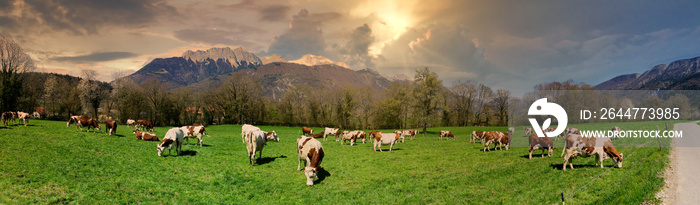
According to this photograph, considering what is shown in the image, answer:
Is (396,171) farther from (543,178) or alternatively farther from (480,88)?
(480,88)

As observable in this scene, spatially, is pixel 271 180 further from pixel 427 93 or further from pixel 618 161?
pixel 427 93

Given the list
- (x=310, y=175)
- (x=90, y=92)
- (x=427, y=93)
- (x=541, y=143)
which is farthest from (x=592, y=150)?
(x=90, y=92)

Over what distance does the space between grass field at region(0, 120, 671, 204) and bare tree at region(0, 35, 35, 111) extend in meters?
41.9

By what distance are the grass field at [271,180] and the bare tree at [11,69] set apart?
137ft

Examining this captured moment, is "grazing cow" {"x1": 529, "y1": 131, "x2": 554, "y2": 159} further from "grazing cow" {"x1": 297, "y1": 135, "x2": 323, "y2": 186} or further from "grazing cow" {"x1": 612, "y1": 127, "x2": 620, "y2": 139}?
"grazing cow" {"x1": 612, "y1": 127, "x2": 620, "y2": 139}

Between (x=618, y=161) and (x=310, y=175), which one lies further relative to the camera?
(x=618, y=161)

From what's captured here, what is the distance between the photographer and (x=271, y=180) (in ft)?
38.6

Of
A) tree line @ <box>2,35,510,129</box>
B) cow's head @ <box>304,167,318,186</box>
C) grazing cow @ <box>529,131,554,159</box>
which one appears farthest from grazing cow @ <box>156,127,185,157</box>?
tree line @ <box>2,35,510,129</box>

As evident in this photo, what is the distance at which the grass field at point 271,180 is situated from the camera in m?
8.62

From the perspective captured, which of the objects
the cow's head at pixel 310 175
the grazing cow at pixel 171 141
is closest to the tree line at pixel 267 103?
the cow's head at pixel 310 175

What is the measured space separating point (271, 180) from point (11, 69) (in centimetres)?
5731

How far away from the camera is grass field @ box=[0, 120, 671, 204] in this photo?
8625 mm

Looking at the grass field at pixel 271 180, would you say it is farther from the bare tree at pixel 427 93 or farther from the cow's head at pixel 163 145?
the bare tree at pixel 427 93

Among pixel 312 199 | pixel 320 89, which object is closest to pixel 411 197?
pixel 312 199
